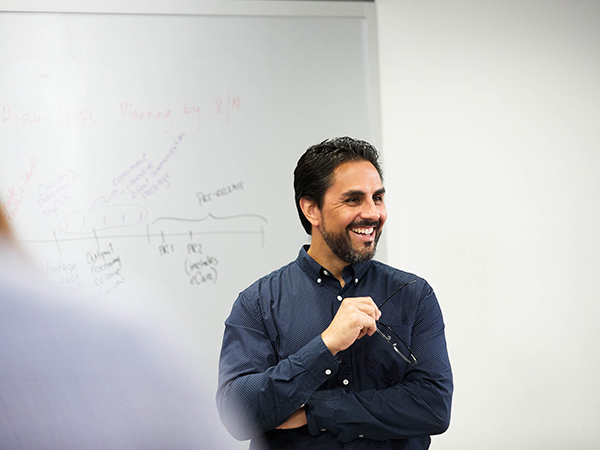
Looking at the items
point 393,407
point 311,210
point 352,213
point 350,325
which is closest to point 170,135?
point 311,210

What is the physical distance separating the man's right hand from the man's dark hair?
0.28 m

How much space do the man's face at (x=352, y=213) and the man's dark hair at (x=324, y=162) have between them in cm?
2

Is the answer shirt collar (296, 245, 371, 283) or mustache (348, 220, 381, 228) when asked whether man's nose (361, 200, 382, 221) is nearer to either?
mustache (348, 220, 381, 228)

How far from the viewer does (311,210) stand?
1447 millimetres

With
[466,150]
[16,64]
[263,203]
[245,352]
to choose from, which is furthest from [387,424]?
[16,64]

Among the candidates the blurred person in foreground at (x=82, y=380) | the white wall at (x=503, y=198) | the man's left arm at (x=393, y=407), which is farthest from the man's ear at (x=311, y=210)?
the blurred person in foreground at (x=82, y=380)

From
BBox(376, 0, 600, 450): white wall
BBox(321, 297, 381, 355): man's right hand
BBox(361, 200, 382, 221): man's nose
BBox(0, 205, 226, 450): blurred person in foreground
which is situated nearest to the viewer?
BBox(321, 297, 381, 355): man's right hand

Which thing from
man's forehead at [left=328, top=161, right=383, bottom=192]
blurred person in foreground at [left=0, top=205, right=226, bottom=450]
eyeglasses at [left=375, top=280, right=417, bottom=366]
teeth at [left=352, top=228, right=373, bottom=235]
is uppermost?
man's forehead at [left=328, top=161, right=383, bottom=192]

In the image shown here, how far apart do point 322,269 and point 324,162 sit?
0.28 meters

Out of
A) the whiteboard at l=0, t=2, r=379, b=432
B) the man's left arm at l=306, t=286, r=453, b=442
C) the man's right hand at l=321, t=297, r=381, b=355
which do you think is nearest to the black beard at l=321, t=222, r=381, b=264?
the man's right hand at l=321, t=297, r=381, b=355

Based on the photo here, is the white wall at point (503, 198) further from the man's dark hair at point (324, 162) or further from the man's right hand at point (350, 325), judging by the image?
the man's right hand at point (350, 325)

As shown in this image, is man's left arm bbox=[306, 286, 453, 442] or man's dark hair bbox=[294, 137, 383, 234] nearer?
man's left arm bbox=[306, 286, 453, 442]

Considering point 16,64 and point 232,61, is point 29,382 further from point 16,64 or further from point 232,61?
point 232,61

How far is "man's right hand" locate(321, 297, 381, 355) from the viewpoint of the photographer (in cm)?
124
